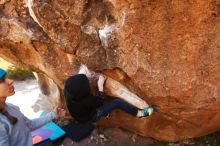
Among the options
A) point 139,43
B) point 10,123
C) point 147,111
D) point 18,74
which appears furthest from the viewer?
point 18,74

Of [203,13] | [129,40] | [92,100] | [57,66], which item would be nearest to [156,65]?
[129,40]

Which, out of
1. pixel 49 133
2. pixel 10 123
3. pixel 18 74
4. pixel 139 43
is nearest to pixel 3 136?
pixel 10 123

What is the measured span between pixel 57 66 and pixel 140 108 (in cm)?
130

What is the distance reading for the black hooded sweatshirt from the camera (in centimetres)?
454

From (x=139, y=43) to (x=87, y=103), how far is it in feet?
3.91

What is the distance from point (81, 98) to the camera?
4.67 meters

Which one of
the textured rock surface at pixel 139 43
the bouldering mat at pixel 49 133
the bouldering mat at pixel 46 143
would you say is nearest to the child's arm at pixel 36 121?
the textured rock surface at pixel 139 43

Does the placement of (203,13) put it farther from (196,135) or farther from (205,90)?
(196,135)

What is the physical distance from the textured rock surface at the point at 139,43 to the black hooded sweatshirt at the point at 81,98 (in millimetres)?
264

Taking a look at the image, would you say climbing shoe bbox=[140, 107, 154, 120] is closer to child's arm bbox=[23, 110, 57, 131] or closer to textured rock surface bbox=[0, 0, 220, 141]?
textured rock surface bbox=[0, 0, 220, 141]

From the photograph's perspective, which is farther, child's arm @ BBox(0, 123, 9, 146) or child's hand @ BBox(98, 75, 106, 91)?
child's hand @ BBox(98, 75, 106, 91)

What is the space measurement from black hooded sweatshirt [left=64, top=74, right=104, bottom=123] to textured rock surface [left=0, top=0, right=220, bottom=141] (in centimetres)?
26

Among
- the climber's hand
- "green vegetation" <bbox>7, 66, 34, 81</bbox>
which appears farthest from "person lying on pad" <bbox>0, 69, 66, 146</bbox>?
"green vegetation" <bbox>7, 66, 34, 81</bbox>

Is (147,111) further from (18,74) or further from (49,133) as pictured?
(18,74)
